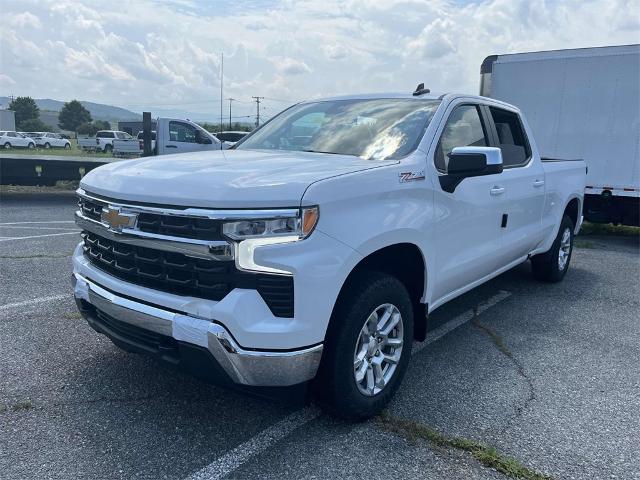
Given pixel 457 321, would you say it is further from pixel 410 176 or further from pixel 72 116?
pixel 72 116

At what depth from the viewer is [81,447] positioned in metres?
2.84

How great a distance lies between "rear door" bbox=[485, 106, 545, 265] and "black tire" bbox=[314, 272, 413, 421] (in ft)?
6.50

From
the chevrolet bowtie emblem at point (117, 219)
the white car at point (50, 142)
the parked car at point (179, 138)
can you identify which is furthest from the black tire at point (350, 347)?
the white car at point (50, 142)

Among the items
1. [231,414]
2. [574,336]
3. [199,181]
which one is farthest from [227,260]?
[574,336]

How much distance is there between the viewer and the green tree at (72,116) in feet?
287

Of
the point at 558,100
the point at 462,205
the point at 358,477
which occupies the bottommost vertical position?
the point at 358,477

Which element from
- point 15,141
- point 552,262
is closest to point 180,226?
point 552,262

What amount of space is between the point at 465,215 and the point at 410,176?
0.78 metres

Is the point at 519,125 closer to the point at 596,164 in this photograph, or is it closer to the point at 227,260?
the point at 227,260

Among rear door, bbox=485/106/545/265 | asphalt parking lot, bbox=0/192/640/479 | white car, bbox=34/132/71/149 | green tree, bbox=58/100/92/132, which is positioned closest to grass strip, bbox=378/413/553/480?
asphalt parking lot, bbox=0/192/640/479

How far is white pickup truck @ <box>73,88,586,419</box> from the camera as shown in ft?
8.55

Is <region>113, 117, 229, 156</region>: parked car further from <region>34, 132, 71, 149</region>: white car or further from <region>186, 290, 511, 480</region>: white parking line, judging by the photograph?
<region>34, 132, 71, 149</region>: white car

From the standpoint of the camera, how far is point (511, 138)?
17.3ft

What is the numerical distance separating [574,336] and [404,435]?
8.02 feet
